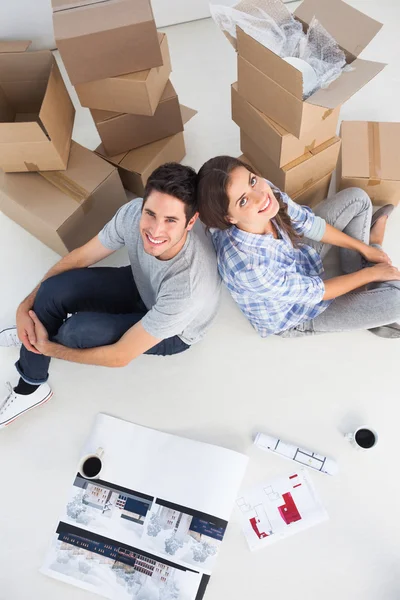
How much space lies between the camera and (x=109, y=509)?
1.49 metres

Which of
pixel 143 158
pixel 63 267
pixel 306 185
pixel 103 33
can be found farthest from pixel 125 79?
pixel 306 185

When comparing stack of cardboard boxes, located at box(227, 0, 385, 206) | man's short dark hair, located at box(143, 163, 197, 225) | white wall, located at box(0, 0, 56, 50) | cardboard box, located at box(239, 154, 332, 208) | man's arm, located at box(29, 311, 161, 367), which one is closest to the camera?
man's short dark hair, located at box(143, 163, 197, 225)

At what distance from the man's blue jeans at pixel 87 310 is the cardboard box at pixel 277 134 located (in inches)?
26.7

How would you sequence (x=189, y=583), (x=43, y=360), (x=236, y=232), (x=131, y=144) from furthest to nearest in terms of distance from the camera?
(x=131, y=144) → (x=43, y=360) → (x=189, y=583) → (x=236, y=232)

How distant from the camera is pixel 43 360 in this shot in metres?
1.50

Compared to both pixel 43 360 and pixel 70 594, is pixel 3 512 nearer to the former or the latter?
pixel 70 594

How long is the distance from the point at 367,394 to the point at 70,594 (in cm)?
121

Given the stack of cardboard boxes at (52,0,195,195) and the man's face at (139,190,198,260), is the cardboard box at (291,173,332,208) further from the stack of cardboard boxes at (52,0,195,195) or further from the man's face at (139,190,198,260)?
the man's face at (139,190,198,260)

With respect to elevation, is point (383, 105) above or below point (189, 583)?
above

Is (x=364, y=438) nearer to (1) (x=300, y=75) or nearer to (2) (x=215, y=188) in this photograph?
(2) (x=215, y=188)

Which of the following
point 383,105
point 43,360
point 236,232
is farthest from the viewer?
point 383,105

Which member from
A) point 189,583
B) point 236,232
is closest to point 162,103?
point 236,232

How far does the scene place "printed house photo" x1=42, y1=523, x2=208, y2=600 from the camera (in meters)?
1.39

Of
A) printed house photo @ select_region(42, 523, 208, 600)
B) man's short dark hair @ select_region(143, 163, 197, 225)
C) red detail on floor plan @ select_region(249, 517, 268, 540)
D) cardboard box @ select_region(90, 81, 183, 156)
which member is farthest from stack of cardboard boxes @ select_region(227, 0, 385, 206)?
printed house photo @ select_region(42, 523, 208, 600)
